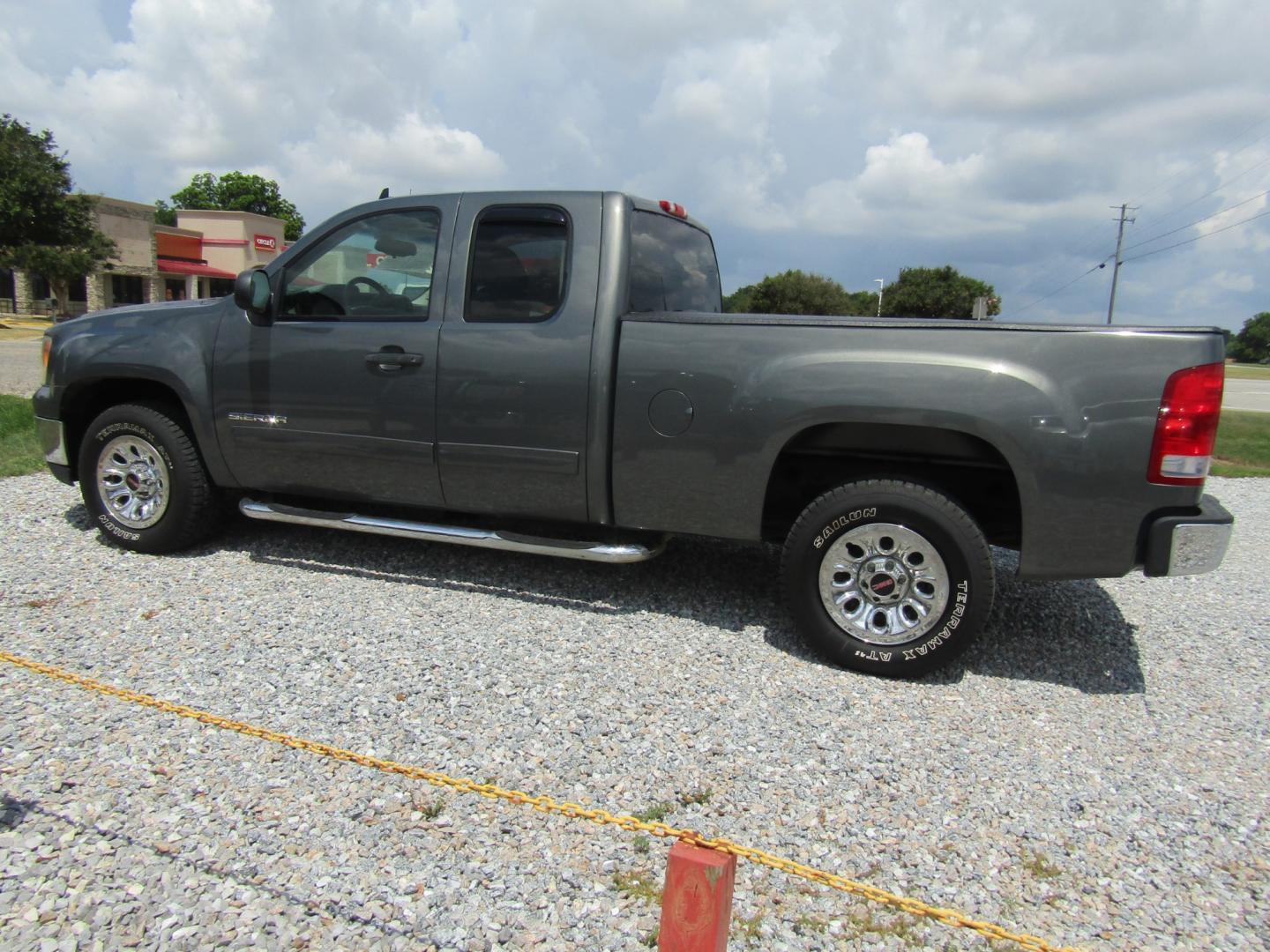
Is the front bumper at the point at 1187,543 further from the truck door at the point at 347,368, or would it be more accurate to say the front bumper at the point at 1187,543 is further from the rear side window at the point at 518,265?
the truck door at the point at 347,368

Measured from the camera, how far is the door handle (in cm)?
415

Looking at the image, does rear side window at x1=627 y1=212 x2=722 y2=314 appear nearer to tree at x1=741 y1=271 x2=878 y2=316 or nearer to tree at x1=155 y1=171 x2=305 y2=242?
tree at x1=741 y1=271 x2=878 y2=316

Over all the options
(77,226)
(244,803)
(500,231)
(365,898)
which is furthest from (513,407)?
(77,226)

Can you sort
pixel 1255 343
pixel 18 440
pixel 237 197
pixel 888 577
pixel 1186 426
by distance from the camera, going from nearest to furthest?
pixel 1186 426 < pixel 888 577 < pixel 18 440 < pixel 237 197 < pixel 1255 343

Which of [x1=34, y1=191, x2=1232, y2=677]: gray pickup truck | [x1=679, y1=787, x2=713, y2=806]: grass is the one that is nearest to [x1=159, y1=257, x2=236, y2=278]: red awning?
[x1=34, y1=191, x2=1232, y2=677]: gray pickup truck

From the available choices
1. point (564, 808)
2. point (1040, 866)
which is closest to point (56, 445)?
point (564, 808)

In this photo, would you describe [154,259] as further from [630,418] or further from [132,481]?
[630,418]

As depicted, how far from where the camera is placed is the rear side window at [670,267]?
420 cm

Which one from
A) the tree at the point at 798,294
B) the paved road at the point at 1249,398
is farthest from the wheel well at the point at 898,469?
the tree at the point at 798,294

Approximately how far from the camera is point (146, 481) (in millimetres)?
4828

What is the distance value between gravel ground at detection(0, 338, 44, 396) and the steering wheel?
507 cm

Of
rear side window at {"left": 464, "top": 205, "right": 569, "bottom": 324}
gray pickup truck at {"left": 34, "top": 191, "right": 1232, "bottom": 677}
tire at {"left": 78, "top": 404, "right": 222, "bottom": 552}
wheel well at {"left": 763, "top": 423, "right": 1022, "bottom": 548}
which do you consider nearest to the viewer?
gray pickup truck at {"left": 34, "top": 191, "right": 1232, "bottom": 677}

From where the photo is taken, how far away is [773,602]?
4504 mm

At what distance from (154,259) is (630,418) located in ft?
161
